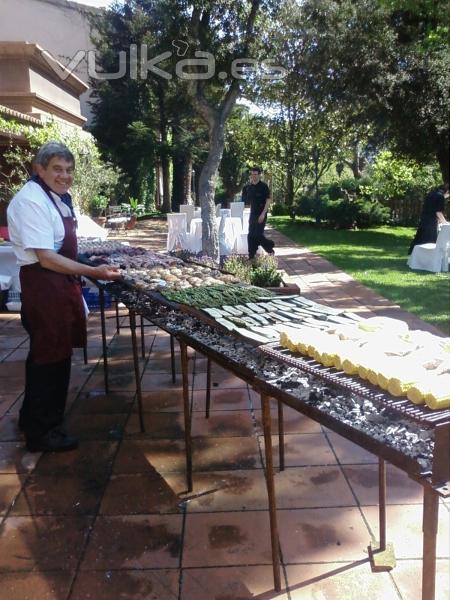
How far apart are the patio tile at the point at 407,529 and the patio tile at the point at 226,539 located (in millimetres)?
527

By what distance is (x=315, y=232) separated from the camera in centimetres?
1838

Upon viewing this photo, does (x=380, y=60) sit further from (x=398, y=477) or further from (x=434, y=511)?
(x=434, y=511)

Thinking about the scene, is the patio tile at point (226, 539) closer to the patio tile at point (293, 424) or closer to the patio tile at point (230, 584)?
the patio tile at point (230, 584)

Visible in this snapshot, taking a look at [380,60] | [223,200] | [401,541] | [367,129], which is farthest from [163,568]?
[223,200]

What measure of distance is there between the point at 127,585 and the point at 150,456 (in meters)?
1.13

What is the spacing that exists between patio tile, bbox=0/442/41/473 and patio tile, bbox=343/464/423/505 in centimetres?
185

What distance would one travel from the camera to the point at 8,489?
3.05 m

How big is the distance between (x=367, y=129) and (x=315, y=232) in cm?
386

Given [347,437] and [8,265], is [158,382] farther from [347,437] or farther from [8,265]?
[8,265]

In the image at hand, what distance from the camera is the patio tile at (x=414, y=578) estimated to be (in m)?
2.20

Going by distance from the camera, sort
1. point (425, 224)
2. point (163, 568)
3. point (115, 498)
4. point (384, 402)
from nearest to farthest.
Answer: point (384, 402) < point (163, 568) < point (115, 498) < point (425, 224)

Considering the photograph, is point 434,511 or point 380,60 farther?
point 380,60

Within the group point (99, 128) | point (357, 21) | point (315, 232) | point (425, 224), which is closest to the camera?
point (425, 224)

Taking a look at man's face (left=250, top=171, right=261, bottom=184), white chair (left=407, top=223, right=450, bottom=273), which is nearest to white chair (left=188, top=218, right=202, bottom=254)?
man's face (left=250, top=171, right=261, bottom=184)
